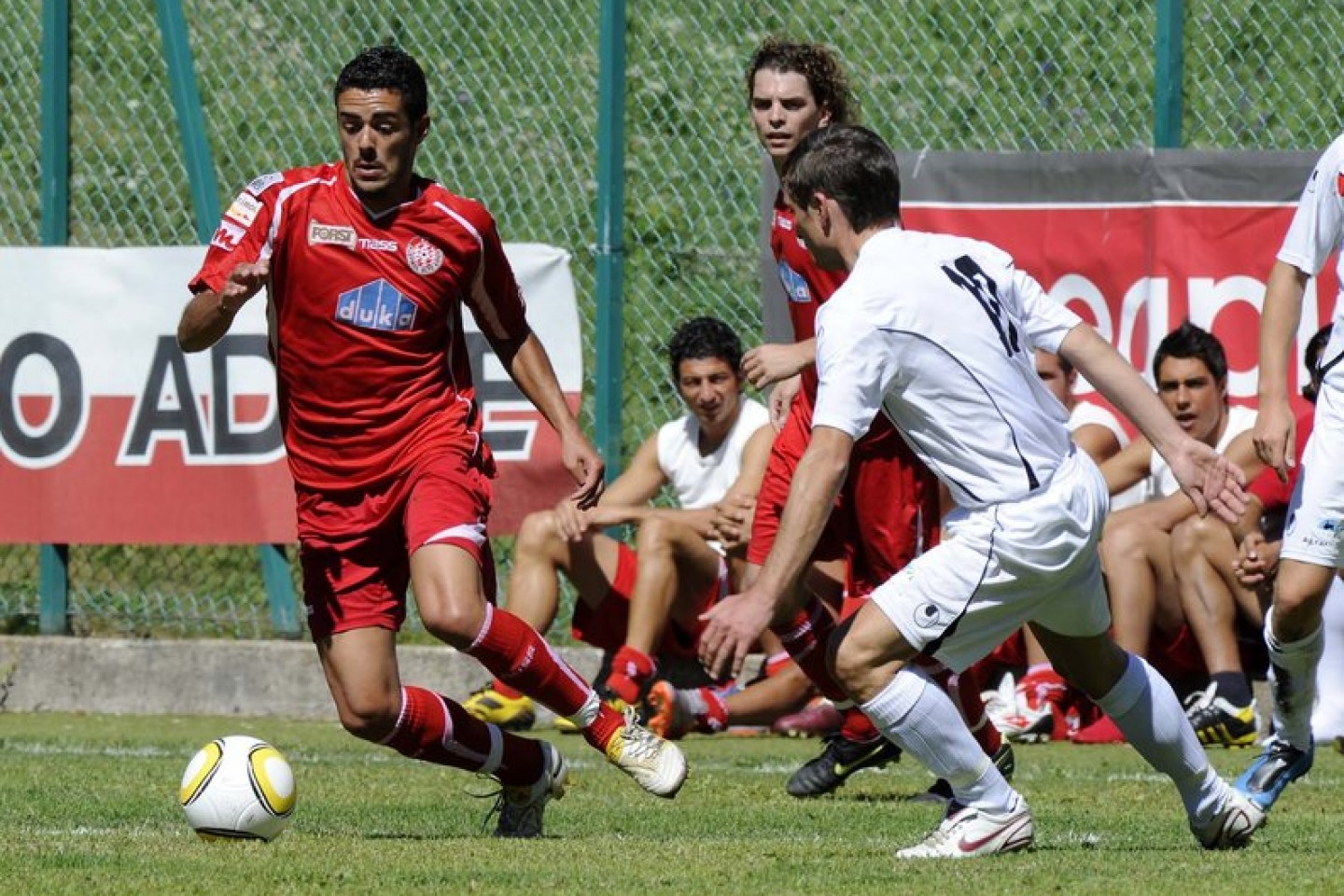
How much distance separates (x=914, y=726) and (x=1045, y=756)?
12.6 feet

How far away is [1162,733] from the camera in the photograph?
5.81 metres

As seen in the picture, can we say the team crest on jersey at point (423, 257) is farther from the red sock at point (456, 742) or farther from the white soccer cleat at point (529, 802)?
the white soccer cleat at point (529, 802)

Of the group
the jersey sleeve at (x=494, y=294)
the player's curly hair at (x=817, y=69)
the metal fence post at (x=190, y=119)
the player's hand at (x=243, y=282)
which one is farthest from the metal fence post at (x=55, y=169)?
the player's hand at (x=243, y=282)

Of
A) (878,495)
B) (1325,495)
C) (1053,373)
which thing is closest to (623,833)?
(878,495)

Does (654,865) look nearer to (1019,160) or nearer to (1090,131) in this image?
(1019,160)

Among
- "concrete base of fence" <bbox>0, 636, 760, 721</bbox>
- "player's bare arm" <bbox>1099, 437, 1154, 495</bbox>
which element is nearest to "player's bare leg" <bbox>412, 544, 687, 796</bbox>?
"player's bare arm" <bbox>1099, 437, 1154, 495</bbox>

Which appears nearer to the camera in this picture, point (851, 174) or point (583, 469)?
point (851, 174)

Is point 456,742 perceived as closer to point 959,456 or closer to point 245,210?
point 245,210

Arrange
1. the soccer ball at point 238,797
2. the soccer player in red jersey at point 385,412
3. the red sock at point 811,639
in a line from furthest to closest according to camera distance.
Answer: the red sock at point 811,639, the soccer player in red jersey at point 385,412, the soccer ball at point 238,797

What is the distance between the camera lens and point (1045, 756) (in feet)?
30.6

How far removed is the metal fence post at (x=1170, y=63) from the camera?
35.7 ft

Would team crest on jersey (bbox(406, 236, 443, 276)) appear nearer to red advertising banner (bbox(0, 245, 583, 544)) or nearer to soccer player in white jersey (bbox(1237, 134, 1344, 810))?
soccer player in white jersey (bbox(1237, 134, 1344, 810))

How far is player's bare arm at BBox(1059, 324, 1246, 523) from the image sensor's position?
5.55 meters

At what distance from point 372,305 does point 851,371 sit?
178 centimetres
